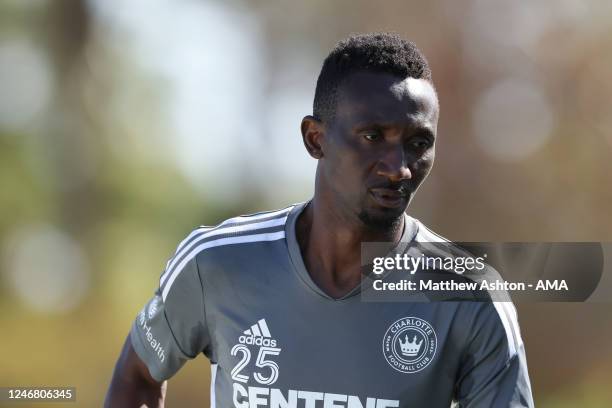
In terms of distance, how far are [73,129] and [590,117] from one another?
332 centimetres

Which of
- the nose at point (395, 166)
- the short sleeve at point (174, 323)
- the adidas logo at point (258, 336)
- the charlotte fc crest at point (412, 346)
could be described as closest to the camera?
the nose at point (395, 166)

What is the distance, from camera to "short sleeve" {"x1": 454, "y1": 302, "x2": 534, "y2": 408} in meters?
1.86

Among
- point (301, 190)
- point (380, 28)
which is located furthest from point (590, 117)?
point (301, 190)

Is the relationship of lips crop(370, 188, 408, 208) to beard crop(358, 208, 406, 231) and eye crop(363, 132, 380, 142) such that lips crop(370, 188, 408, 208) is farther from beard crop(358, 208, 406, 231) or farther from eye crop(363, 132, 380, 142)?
eye crop(363, 132, 380, 142)

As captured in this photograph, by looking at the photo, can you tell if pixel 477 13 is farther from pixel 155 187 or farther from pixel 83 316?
pixel 83 316

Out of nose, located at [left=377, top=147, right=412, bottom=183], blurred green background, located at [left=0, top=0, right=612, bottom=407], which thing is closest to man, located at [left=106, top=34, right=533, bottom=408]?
nose, located at [left=377, top=147, right=412, bottom=183]

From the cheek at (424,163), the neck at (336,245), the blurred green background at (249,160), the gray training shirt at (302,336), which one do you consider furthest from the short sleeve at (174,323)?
the blurred green background at (249,160)

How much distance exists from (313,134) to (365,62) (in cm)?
25

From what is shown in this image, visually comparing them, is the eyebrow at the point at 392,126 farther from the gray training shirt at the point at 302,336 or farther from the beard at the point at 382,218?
the gray training shirt at the point at 302,336

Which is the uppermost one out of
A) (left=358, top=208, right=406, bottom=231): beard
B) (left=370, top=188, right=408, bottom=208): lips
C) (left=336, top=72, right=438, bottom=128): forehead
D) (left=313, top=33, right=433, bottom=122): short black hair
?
(left=313, top=33, right=433, bottom=122): short black hair

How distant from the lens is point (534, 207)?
492cm

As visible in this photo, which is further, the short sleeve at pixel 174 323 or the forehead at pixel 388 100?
the short sleeve at pixel 174 323

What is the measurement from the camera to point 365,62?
6.52ft

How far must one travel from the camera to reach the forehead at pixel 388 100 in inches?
73.5
